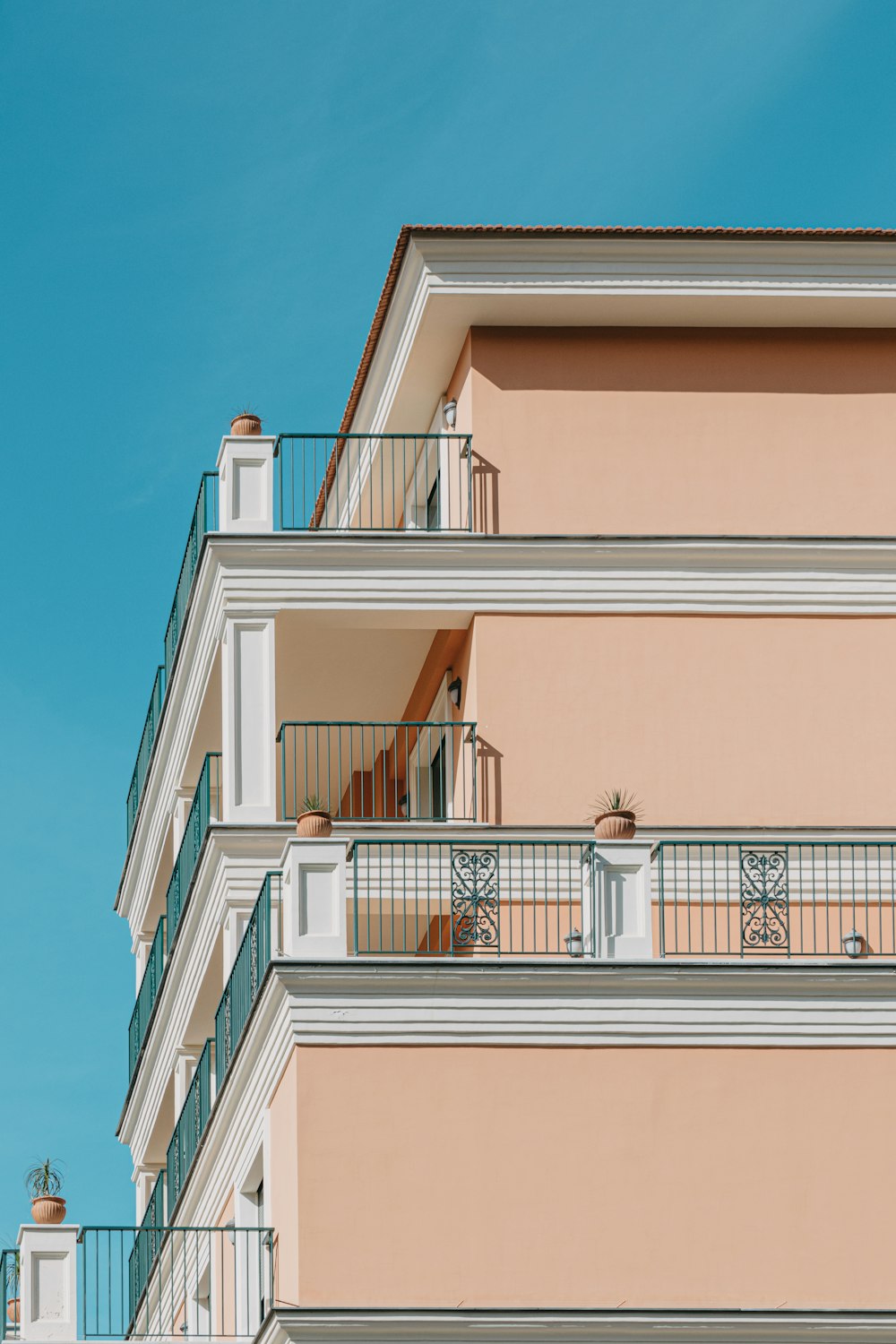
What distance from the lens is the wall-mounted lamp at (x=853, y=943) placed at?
33.8m

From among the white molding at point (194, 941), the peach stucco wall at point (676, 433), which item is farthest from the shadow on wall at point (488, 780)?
the peach stucco wall at point (676, 433)

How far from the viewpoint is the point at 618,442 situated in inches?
1613

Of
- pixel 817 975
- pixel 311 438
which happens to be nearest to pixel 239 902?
pixel 311 438

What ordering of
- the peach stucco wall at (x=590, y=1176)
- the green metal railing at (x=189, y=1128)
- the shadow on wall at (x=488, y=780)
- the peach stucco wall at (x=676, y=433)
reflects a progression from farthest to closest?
the peach stucco wall at (x=676, y=433) → the green metal railing at (x=189, y=1128) → the shadow on wall at (x=488, y=780) → the peach stucco wall at (x=590, y=1176)

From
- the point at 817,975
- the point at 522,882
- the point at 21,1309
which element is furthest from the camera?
the point at 522,882

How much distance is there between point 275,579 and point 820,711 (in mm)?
6395

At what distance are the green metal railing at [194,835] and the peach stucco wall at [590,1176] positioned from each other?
934cm

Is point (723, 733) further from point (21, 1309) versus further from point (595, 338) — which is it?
point (21, 1309)

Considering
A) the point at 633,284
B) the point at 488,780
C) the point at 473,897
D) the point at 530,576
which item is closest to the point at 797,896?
the point at 488,780

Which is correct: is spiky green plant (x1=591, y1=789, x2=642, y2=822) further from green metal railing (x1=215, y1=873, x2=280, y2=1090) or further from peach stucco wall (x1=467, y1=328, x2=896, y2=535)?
green metal railing (x1=215, y1=873, x2=280, y2=1090)

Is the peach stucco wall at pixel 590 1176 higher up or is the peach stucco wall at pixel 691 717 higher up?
the peach stucco wall at pixel 691 717

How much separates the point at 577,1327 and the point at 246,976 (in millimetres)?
6749

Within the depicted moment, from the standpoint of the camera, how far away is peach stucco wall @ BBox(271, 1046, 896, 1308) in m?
31.1

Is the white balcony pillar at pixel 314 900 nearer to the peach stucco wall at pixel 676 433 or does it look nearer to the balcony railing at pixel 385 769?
the balcony railing at pixel 385 769
